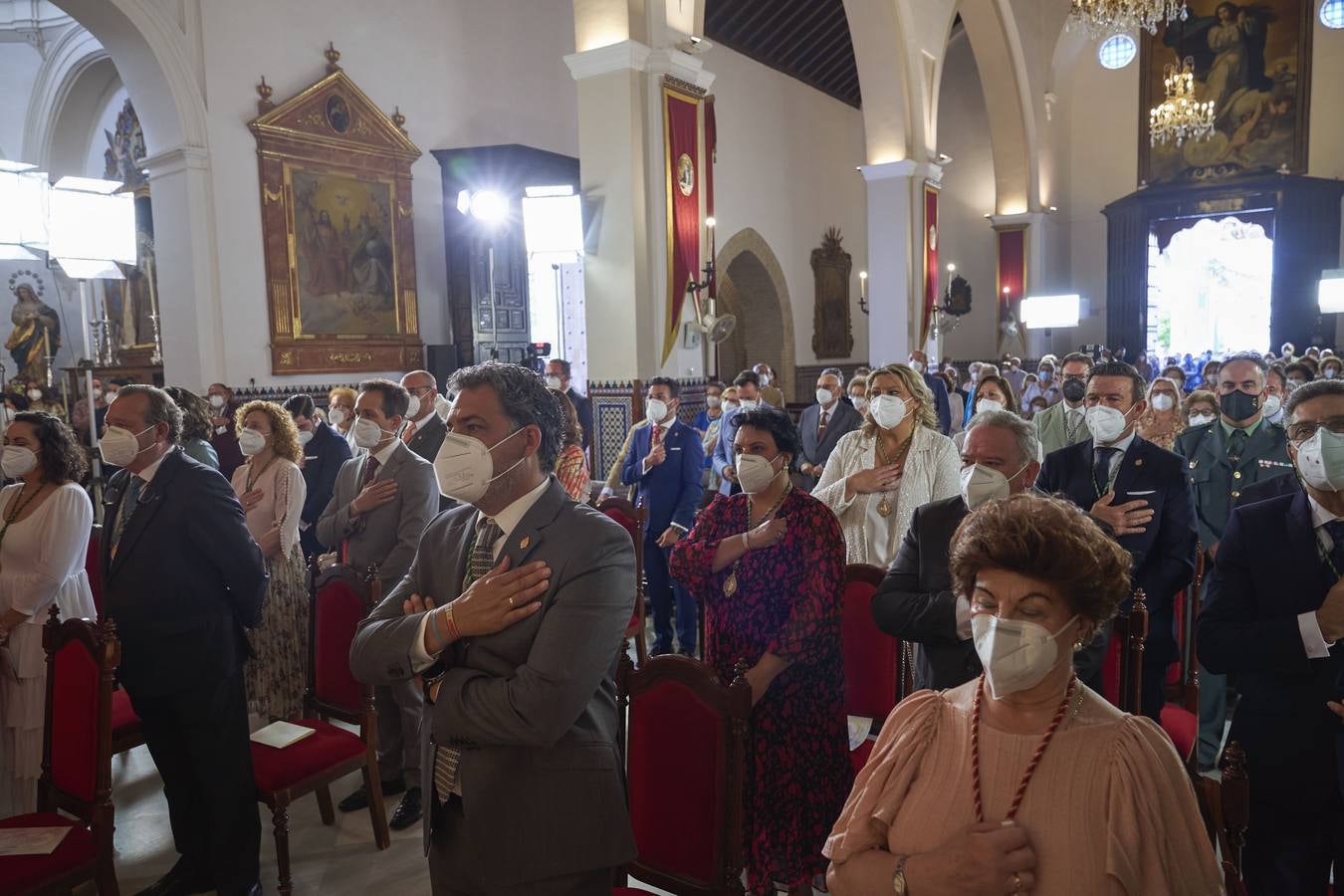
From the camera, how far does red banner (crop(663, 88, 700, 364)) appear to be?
822cm

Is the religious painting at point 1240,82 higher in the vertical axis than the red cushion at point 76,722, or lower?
higher

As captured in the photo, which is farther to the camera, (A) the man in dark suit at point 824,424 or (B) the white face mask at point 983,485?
(A) the man in dark suit at point 824,424

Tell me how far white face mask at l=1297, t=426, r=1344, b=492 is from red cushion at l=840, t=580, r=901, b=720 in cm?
133

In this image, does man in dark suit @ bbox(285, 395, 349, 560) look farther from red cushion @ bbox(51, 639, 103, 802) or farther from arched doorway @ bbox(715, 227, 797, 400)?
arched doorway @ bbox(715, 227, 797, 400)

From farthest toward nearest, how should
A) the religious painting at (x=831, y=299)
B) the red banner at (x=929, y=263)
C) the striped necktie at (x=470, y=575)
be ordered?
the religious painting at (x=831, y=299), the red banner at (x=929, y=263), the striped necktie at (x=470, y=575)

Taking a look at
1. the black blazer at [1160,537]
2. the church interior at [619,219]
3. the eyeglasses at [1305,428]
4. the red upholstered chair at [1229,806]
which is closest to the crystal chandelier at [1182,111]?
the church interior at [619,219]

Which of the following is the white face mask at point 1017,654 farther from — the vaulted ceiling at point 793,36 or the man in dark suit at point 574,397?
the vaulted ceiling at point 793,36

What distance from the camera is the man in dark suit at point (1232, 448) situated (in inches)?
187

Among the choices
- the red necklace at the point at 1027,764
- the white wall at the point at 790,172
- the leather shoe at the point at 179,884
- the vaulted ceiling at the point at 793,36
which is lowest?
the leather shoe at the point at 179,884

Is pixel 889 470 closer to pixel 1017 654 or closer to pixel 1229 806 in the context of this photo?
pixel 1229 806

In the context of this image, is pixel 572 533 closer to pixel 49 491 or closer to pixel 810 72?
pixel 49 491

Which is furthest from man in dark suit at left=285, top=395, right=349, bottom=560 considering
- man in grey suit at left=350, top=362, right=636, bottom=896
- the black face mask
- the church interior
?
the black face mask

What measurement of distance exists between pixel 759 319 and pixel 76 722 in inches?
625

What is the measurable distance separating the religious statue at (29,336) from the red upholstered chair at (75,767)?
14.1 meters
